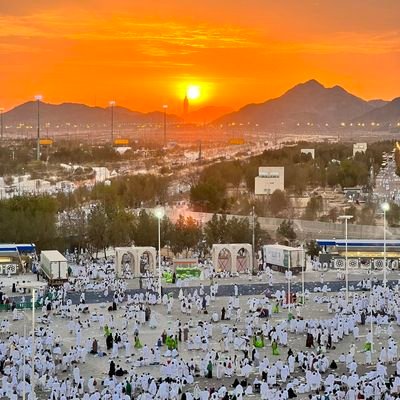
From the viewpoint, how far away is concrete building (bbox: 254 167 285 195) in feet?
208

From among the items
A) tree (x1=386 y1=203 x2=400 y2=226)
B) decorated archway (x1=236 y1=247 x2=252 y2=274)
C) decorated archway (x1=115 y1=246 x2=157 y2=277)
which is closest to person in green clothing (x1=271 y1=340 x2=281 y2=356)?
decorated archway (x1=115 y1=246 x2=157 y2=277)

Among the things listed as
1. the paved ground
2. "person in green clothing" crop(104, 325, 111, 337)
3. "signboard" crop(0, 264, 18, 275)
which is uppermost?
"signboard" crop(0, 264, 18, 275)

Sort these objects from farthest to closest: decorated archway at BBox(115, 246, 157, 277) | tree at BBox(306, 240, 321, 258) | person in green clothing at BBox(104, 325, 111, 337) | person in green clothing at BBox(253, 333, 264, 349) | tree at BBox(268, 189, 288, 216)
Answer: tree at BBox(268, 189, 288, 216), tree at BBox(306, 240, 321, 258), decorated archway at BBox(115, 246, 157, 277), person in green clothing at BBox(104, 325, 111, 337), person in green clothing at BBox(253, 333, 264, 349)

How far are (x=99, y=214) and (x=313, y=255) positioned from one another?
1072cm

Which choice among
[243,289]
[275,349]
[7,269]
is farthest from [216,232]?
[275,349]

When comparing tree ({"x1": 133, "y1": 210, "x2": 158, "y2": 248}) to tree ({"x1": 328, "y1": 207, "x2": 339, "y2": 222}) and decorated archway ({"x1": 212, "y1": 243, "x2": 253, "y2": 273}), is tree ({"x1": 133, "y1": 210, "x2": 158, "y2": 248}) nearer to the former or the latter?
decorated archway ({"x1": 212, "y1": 243, "x2": 253, "y2": 273})

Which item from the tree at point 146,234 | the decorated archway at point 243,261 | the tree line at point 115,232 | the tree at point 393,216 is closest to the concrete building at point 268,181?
the tree at point 393,216

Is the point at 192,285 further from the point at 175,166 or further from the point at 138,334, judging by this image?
the point at 175,166

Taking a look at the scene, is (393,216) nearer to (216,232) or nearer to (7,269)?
(216,232)

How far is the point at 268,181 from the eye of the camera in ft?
209

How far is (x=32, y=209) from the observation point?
1690 inches

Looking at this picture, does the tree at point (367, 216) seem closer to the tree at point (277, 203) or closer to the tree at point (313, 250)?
the tree at point (277, 203)

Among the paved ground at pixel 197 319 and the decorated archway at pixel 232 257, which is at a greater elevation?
the decorated archway at pixel 232 257

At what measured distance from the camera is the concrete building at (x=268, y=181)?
208ft
